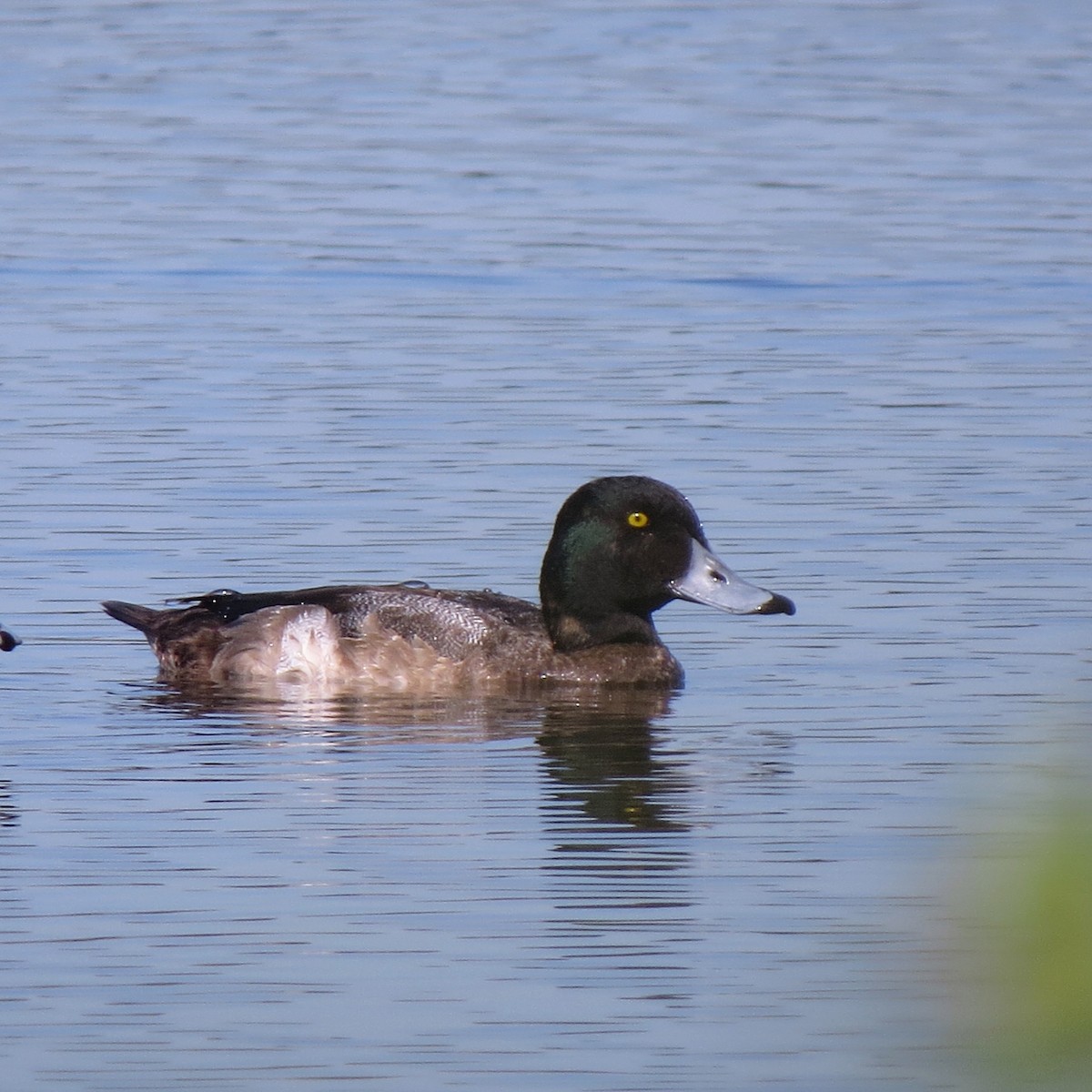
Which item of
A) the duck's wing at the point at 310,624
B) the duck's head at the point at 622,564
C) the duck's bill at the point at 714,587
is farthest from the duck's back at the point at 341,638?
the duck's bill at the point at 714,587

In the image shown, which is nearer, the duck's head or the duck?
the duck

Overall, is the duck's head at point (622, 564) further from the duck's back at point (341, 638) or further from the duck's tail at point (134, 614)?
Answer: the duck's tail at point (134, 614)

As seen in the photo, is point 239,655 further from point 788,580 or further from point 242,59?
point 242,59

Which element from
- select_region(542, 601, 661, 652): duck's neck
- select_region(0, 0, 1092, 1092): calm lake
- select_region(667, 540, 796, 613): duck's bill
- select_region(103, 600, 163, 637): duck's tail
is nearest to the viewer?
select_region(0, 0, 1092, 1092): calm lake

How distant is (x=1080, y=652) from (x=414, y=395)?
6446 mm

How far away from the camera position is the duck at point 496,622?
1031 centimetres

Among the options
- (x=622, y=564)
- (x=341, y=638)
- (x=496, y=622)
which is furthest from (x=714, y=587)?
(x=341, y=638)

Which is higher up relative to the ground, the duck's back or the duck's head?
the duck's head

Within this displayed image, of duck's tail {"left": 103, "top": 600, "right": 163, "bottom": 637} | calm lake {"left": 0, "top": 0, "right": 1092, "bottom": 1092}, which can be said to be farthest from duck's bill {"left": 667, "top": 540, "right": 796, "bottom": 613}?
duck's tail {"left": 103, "top": 600, "right": 163, "bottom": 637}

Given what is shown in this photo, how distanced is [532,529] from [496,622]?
7.16 feet

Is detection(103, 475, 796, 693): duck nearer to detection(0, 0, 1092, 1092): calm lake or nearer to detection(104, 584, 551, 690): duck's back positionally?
detection(104, 584, 551, 690): duck's back

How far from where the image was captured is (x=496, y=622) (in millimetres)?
10398

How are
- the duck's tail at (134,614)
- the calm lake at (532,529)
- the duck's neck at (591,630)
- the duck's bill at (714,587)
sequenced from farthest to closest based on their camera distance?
the duck's neck at (591,630)
the duck's tail at (134,614)
the duck's bill at (714,587)
the calm lake at (532,529)

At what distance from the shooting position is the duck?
1031 centimetres
